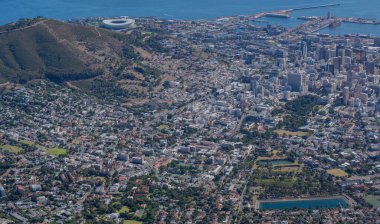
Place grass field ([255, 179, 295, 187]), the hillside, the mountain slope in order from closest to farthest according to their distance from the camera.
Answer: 1. grass field ([255, 179, 295, 187])
2. the hillside
3. the mountain slope

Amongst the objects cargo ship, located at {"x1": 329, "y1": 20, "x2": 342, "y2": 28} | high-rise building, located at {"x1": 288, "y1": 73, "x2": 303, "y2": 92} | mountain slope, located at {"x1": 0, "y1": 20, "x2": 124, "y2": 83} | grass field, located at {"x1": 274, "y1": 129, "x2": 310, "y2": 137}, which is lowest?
grass field, located at {"x1": 274, "y1": 129, "x2": 310, "y2": 137}

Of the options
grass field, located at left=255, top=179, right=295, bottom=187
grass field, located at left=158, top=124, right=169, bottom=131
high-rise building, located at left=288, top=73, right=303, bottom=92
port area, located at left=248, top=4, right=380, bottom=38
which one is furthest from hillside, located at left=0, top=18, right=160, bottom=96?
grass field, located at left=255, top=179, right=295, bottom=187

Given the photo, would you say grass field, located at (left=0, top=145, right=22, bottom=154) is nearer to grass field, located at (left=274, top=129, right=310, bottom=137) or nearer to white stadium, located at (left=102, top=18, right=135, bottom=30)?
grass field, located at (left=274, top=129, right=310, bottom=137)

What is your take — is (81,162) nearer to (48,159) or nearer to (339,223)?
(48,159)

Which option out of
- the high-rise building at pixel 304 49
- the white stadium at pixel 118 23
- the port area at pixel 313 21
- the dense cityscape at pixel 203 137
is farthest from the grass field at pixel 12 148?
the port area at pixel 313 21

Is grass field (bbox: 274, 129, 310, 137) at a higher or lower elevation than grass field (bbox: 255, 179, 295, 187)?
higher

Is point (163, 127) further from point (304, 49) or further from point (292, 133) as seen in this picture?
point (304, 49)

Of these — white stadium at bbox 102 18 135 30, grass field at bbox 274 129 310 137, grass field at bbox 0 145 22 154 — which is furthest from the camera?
white stadium at bbox 102 18 135 30

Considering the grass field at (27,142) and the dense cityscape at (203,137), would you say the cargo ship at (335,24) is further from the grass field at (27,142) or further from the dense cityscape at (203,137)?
the grass field at (27,142)

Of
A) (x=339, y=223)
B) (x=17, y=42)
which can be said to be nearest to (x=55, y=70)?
(x=17, y=42)
